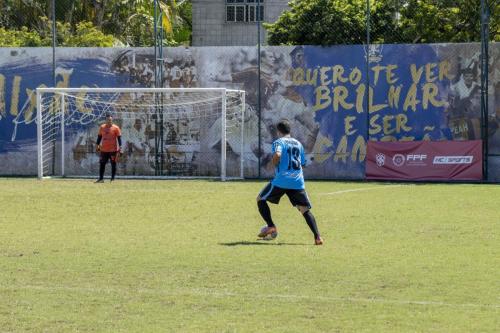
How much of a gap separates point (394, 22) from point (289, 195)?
2122 centimetres

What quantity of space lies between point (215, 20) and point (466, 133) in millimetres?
17649

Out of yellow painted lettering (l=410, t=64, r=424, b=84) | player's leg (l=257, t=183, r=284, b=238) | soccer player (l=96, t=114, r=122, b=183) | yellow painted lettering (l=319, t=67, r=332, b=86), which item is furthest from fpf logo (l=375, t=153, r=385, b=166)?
player's leg (l=257, t=183, r=284, b=238)

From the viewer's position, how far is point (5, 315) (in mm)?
9625

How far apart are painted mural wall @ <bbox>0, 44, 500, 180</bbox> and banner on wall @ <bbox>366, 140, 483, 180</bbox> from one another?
1.09 metres

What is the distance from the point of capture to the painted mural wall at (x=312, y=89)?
31797 millimetres

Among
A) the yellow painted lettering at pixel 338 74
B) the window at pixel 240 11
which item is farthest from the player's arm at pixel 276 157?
the window at pixel 240 11

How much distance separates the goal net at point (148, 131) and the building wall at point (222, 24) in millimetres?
12811

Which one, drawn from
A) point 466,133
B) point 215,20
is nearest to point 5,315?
point 466,133

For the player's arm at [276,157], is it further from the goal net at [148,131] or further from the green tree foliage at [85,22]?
the green tree foliage at [85,22]

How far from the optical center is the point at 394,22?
1389 inches

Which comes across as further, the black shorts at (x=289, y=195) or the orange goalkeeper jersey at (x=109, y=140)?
the orange goalkeeper jersey at (x=109, y=140)

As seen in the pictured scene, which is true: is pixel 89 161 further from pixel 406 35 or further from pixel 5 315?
pixel 5 315

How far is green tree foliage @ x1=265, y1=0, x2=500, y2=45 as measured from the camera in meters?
34.7

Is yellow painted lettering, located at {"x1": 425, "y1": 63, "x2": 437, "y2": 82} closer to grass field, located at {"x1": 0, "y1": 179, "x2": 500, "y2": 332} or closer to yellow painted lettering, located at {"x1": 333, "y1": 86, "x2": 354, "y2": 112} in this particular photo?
yellow painted lettering, located at {"x1": 333, "y1": 86, "x2": 354, "y2": 112}
